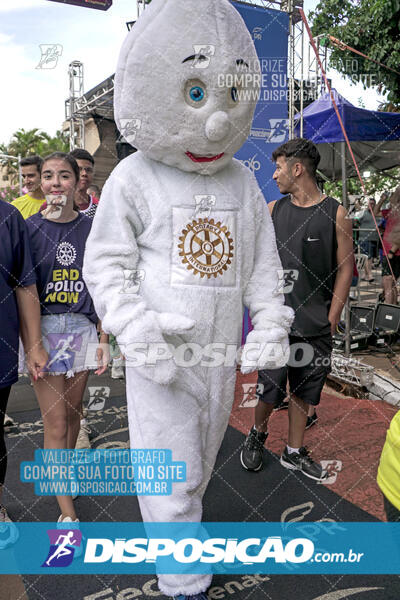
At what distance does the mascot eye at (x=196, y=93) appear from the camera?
1520 mm

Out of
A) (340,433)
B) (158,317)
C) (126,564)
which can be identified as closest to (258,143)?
(340,433)

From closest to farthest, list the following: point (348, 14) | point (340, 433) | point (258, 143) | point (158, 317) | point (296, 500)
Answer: point (158, 317)
point (296, 500)
point (340, 433)
point (258, 143)
point (348, 14)

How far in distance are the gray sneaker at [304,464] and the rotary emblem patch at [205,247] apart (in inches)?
57.8

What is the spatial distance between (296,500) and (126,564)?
2.92 ft

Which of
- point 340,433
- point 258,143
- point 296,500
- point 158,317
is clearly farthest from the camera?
point 258,143

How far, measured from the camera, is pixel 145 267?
1613 mm

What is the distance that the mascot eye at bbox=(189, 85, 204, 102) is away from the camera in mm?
1520

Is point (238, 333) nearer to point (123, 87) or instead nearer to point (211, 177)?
point (211, 177)

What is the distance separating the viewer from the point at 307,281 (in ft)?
8.61

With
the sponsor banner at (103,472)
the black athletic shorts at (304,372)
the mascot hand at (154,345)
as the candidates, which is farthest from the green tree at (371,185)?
the mascot hand at (154,345)

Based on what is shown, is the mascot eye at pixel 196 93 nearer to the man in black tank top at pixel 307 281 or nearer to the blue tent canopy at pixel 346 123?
the man in black tank top at pixel 307 281

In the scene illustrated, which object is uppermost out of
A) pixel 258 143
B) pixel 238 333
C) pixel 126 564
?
pixel 258 143

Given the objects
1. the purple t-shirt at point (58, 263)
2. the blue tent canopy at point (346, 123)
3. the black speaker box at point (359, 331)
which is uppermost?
the blue tent canopy at point (346, 123)

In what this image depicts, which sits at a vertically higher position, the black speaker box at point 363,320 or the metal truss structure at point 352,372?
the black speaker box at point 363,320
